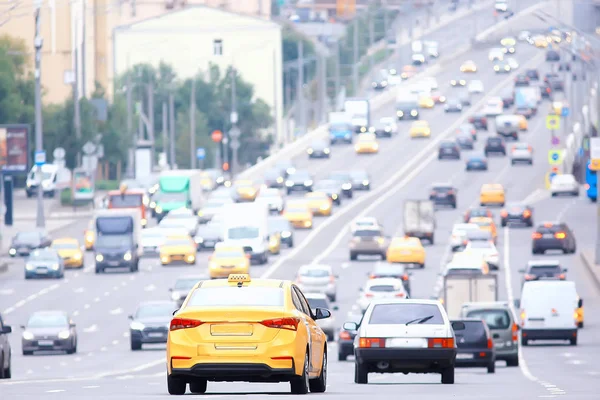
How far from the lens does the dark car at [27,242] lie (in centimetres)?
7288

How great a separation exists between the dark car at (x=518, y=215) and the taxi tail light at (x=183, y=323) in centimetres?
6483

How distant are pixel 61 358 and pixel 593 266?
27.6m

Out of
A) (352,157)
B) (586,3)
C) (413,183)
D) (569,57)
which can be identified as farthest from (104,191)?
(569,57)

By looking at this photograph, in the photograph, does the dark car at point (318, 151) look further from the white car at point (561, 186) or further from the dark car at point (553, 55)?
the dark car at point (553, 55)

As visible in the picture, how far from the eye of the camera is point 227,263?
62500mm

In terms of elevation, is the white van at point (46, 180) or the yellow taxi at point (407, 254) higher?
the white van at point (46, 180)

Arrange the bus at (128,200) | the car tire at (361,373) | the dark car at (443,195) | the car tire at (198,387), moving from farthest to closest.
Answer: the dark car at (443,195) < the bus at (128,200) < the car tire at (361,373) < the car tire at (198,387)

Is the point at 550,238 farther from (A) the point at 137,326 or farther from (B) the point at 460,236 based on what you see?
(A) the point at 137,326

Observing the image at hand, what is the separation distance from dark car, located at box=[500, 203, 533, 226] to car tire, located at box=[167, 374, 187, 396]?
210ft

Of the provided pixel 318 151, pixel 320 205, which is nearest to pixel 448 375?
pixel 320 205

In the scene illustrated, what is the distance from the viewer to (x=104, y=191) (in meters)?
114

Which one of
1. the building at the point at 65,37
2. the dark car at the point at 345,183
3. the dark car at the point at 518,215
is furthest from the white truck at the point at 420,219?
the building at the point at 65,37

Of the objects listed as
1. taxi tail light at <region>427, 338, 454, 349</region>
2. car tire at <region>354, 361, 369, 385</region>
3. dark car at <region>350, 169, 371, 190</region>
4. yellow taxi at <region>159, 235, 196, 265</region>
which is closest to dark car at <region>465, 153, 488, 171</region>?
dark car at <region>350, 169, 371, 190</region>

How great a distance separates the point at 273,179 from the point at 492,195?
1754 centimetres
